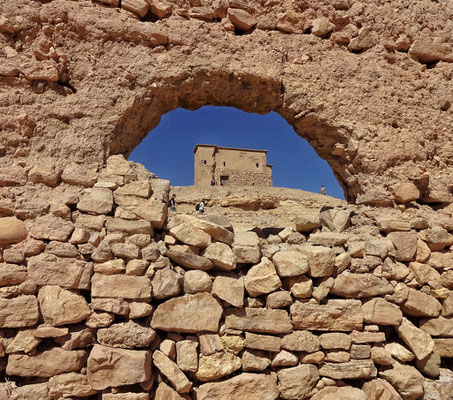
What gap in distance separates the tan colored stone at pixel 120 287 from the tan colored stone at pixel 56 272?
73 mm

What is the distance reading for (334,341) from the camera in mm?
2357

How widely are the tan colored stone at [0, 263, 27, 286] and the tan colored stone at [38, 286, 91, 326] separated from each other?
0.48 feet

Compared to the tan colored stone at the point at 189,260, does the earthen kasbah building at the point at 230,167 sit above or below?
above

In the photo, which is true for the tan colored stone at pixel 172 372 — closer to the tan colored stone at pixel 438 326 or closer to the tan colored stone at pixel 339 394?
the tan colored stone at pixel 339 394

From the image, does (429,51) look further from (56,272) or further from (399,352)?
(56,272)

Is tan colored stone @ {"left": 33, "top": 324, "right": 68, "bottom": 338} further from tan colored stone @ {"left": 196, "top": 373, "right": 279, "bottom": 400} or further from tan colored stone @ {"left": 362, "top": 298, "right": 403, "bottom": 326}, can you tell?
tan colored stone @ {"left": 362, "top": 298, "right": 403, "bottom": 326}

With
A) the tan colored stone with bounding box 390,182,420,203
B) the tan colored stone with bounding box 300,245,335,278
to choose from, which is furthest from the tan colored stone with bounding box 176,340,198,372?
the tan colored stone with bounding box 390,182,420,203

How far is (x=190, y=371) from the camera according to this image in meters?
2.12

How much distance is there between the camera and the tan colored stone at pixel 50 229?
7.04ft

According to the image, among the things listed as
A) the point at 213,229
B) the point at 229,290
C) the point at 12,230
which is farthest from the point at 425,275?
the point at 12,230

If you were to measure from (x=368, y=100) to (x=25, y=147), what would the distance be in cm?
287

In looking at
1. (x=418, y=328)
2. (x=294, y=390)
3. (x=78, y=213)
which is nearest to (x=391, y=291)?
(x=418, y=328)

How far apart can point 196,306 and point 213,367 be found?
397 millimetres

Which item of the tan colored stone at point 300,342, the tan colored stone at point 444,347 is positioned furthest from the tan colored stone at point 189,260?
the tan colored stone at point 444,347
